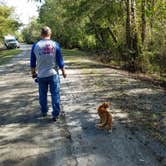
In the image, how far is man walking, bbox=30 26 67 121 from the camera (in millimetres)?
8984

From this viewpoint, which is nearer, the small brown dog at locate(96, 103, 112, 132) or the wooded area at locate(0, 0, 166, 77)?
the small brown dog at locate(96, 103, 112, 132)

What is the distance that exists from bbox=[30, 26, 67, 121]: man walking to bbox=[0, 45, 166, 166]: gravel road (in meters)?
0.63

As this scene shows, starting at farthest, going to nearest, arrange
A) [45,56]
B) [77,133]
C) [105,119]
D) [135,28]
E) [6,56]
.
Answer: [6,56] < [135,28] < [45,56] < [105,119] < [77,133]

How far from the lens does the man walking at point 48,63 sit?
898cm

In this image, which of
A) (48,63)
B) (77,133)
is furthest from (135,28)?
(77,133)

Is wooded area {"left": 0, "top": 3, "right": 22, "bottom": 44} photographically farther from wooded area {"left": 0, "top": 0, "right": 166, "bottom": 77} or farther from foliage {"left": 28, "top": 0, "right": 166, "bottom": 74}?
wooded area {"left": 0, "top": 0, "right": 166, "bottom": 77}

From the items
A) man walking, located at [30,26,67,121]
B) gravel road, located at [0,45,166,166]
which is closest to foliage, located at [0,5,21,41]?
gravel road, located at [0,45,166,166]

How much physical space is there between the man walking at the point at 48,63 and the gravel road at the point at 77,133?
0.63 m

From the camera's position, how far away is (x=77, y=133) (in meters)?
8.14

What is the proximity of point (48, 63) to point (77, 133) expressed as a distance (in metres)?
1.82

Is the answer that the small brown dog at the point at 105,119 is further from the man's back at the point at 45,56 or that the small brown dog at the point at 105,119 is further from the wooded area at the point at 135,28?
the wooded area at the point at 135,28

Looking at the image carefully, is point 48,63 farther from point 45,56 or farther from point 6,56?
point 6,56

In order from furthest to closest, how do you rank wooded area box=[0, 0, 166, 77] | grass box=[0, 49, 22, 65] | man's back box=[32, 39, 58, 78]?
grass box=[0, 49, 22, 65] → wooded area box=[0, 0, 166, 77] → man's back box=[32, 39, 58, 78]

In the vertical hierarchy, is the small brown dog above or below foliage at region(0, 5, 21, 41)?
below
